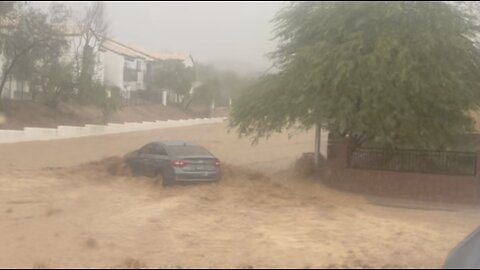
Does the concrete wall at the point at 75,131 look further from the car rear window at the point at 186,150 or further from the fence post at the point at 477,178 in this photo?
the fence post at the point at 477,178

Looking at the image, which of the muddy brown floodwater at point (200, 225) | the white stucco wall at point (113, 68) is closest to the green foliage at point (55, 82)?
the white stucco wall at point (113, 68)

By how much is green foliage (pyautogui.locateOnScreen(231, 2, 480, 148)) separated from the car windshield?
5.30 feet

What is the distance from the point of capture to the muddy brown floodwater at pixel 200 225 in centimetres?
758

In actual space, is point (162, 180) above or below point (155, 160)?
below

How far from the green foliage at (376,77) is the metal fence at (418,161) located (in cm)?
64

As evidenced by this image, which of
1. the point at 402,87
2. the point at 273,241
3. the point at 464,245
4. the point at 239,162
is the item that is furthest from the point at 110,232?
the point at 239,162

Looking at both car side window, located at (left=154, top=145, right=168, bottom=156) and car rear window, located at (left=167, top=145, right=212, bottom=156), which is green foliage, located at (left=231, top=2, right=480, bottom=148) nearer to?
car rear window, located at (left=167, top=145, right=212, bottom=156)

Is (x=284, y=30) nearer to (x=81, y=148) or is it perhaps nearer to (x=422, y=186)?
(x=422, y=186)

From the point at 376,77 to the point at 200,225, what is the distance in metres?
8.78

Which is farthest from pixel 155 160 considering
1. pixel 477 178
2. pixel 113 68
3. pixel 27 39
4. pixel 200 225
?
pixel 27 39

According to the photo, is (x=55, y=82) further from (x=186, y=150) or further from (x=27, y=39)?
(x=186, y=150)

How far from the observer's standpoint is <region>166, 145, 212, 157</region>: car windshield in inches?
712

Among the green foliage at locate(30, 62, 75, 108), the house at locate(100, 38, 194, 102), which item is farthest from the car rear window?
Answer: the green foliage at locate(30, 62, 75, 108)

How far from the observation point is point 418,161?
19984 mm
